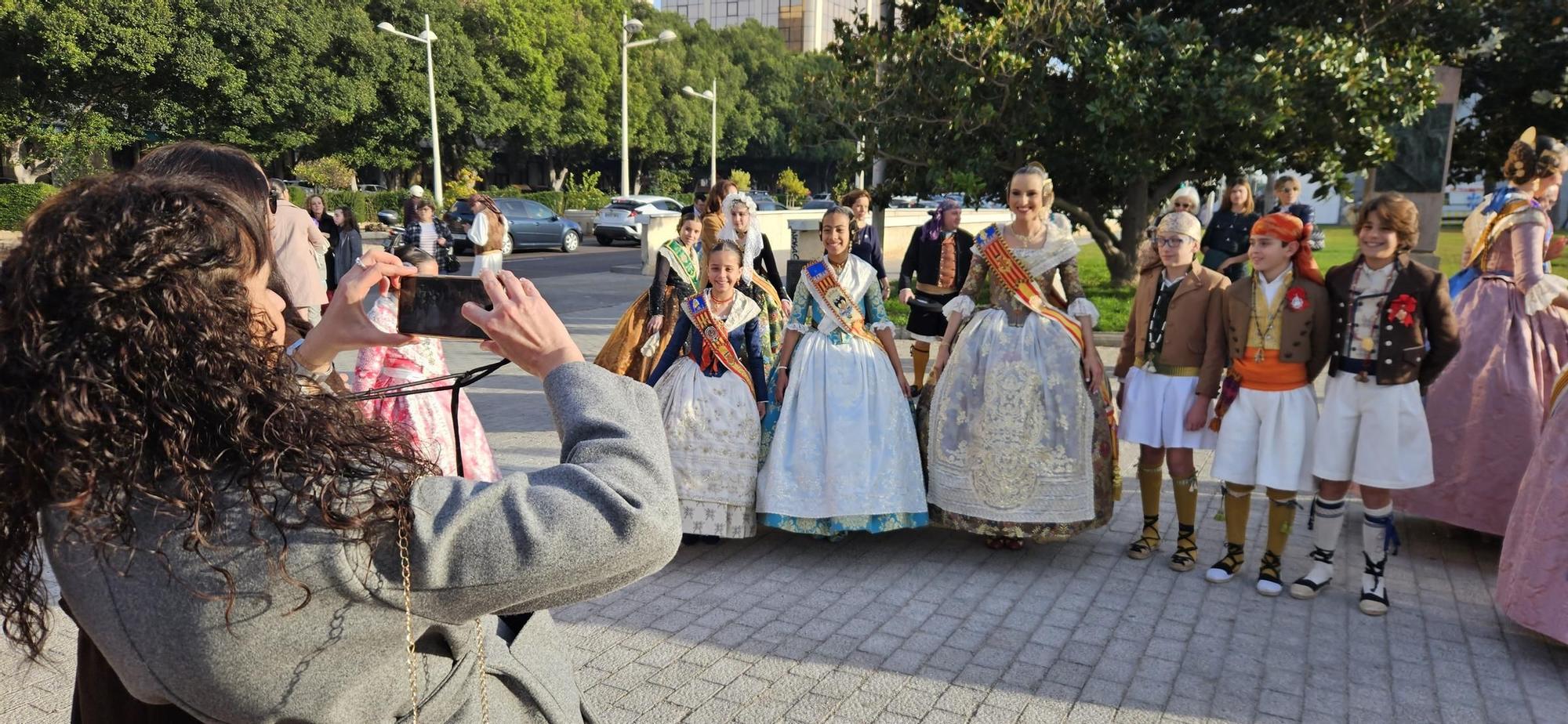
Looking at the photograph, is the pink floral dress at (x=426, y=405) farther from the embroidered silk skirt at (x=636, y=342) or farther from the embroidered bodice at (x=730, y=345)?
the embroidered silk skirt at (x=636, y=342)

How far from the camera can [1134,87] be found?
10.1 meters

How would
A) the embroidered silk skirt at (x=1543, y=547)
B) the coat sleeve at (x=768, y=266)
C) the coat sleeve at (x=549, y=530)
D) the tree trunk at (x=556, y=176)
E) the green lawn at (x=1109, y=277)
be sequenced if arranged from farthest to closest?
1. the tree trunk at (x=556, y=176)
2. the green lawn at (x=1109, y=277)
3. the coat sleeve at (x=768, y=266)
4. the embroidered silk skirt at (x=1543, y=547)
5. the coat sleeve at (x=549, y=530)

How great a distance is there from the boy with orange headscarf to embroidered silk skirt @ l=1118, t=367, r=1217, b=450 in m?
0.21

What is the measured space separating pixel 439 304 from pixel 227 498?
0.53 meters

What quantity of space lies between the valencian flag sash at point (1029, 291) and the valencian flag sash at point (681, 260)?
2092 mm

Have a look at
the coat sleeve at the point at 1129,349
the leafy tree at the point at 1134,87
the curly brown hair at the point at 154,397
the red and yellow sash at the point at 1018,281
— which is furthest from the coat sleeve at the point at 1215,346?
the leafy tree at the point at 1134,87

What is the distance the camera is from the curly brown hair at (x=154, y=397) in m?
1.04

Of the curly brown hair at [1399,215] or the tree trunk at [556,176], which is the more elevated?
the tree trunk at [556,176]

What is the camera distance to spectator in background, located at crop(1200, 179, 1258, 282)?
8844mm

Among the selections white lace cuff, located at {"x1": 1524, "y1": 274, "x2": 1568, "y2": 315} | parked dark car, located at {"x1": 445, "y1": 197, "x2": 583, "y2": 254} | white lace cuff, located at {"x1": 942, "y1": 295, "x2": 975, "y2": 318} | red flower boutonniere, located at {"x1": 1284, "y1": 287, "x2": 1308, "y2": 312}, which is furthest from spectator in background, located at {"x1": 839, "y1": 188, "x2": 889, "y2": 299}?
parked dark car, located at {"x1": 445, "y1": 197, "x2": 583, "y2": 254}

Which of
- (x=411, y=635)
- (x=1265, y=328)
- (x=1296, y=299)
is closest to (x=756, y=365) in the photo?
(x=1265, y=328)

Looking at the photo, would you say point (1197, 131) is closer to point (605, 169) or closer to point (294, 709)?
point (294, 709)

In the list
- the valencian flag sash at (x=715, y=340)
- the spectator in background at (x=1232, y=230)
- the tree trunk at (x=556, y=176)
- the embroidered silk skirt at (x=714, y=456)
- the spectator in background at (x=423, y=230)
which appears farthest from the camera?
the tree trunk at (x=556, y=176)

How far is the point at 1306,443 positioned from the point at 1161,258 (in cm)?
109
